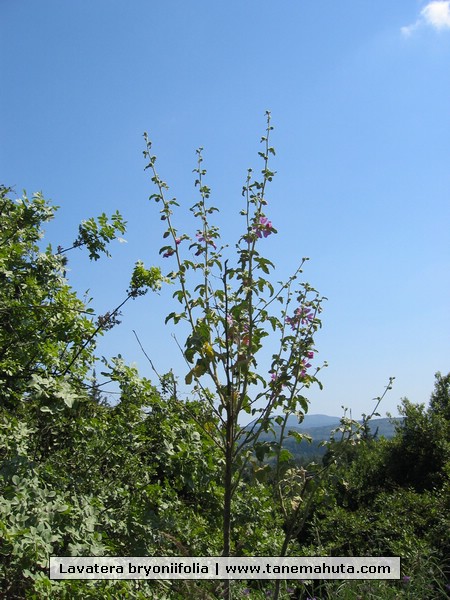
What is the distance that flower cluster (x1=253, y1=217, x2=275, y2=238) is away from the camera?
2.63 meters

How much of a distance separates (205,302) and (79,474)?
137 centimetres

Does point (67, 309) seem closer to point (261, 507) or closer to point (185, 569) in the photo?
point (185, 569)

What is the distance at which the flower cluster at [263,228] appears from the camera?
2633 mm

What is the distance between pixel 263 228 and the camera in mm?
2639

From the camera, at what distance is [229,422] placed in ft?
8.13
